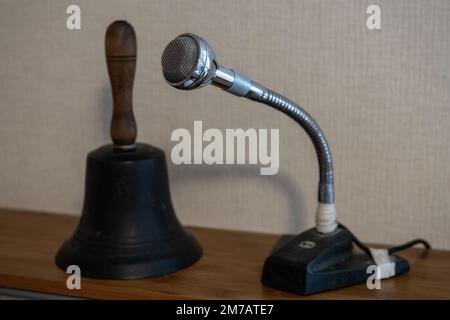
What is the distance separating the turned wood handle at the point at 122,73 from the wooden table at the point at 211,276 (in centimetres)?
19

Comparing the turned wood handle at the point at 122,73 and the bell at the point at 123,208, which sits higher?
the turned wood handle at the point at 122,73

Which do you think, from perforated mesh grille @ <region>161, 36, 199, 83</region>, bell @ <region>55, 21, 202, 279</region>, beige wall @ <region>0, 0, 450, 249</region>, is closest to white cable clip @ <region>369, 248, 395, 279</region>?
beige wall @ <region>0, 0, 450, 249</region>

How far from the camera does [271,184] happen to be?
39.7 inches

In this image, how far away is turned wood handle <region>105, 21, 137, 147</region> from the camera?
32.9 inches

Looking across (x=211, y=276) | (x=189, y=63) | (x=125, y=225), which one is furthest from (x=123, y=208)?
(x=189, y=63)

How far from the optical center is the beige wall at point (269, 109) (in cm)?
92

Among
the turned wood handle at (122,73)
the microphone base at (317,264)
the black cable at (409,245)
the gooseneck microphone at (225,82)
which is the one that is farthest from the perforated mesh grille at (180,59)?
the black cable at (409,245)

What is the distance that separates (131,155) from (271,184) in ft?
0.77

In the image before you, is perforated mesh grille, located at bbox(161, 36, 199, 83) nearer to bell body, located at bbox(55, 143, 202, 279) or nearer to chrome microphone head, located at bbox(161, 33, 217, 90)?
chrome microphone head, located at bbox(161, 33, 217, 90)

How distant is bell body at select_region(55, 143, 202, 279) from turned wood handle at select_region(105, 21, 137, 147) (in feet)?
0.09

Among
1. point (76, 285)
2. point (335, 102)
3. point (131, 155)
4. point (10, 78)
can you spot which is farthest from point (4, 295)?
point (335, 102)

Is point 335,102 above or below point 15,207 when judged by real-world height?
above

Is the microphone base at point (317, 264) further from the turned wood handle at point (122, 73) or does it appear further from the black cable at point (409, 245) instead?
the turned wood handle at point (122, 73)
